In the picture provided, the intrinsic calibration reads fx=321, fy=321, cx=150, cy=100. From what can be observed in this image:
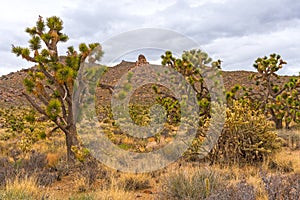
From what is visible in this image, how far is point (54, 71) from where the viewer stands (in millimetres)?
7469

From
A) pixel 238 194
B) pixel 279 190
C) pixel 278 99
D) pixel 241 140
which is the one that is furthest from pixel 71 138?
pixel 278 99

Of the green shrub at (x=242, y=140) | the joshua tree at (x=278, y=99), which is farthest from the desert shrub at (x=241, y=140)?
the joshua tree at (x=278, y=99)

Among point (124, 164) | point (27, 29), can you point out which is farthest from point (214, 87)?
point (27, 29)

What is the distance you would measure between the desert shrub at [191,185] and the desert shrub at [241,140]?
7.72 ft

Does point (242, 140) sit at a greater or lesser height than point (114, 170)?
greater

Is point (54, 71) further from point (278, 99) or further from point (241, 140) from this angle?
point (278, 99)

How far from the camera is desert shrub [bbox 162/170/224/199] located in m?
4.49

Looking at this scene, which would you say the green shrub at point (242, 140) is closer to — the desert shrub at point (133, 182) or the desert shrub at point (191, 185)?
the desert shrub at point (133, 182)

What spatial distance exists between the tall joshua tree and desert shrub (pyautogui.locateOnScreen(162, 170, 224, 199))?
3.10 m

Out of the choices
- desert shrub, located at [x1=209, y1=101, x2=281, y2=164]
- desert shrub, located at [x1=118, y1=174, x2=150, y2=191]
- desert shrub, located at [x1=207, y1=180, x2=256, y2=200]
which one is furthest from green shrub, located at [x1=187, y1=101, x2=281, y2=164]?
desert shrub, located at [x1=207, y1=180, x2=256, y2=200]

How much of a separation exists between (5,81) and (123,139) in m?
41.7

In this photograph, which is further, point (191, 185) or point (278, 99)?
point (278, 99)

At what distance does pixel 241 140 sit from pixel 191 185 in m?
3.07

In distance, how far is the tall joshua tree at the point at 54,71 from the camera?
7098 mm
